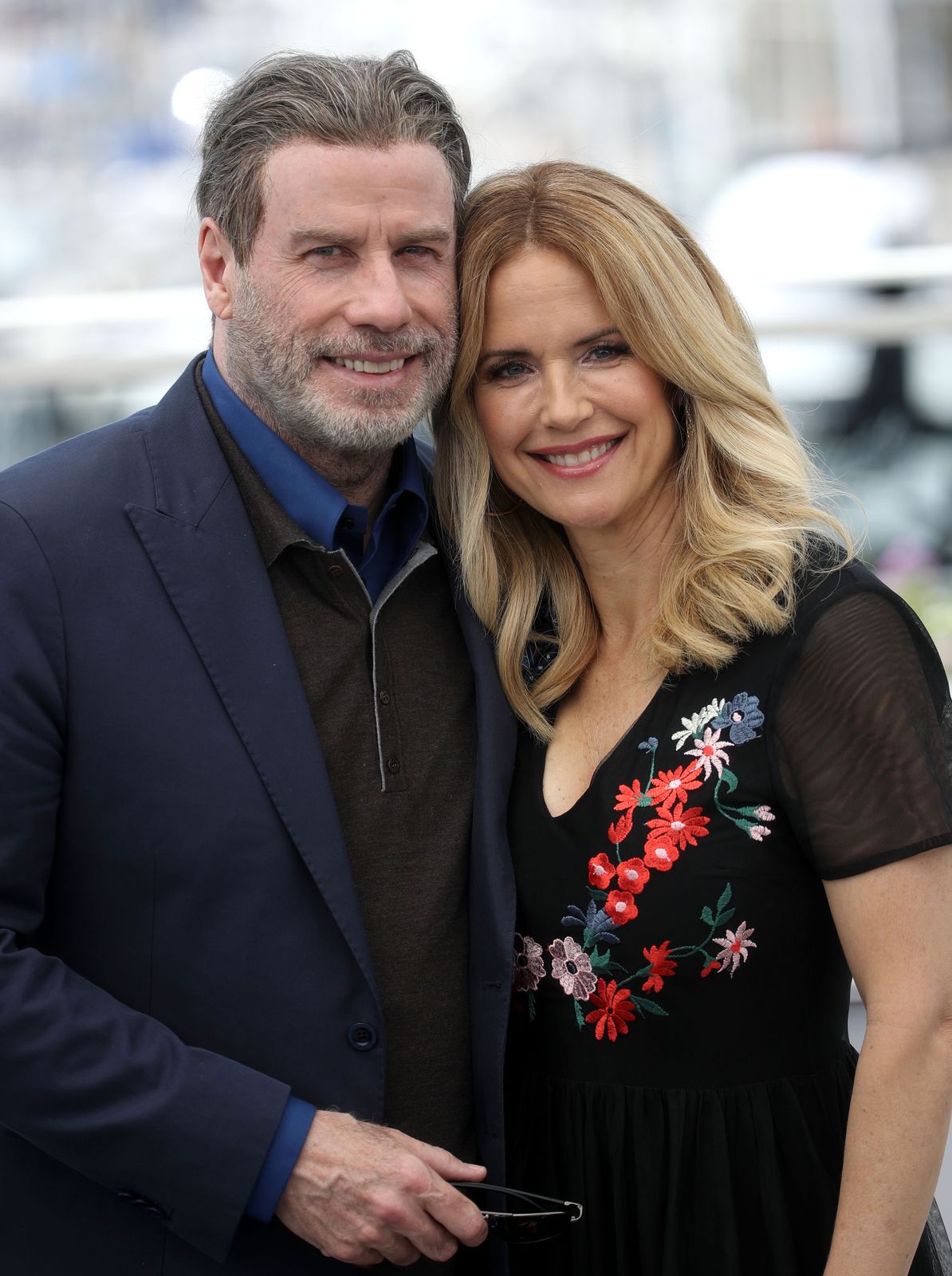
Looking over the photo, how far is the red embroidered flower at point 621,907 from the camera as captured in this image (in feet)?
5.65

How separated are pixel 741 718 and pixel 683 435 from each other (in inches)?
18.7

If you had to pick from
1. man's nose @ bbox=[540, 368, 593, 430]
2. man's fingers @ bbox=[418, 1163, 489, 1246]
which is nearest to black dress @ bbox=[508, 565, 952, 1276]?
man's fingers @ bbox=[418, 1163, 489, 1246]

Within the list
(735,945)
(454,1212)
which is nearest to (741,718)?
(735,945)

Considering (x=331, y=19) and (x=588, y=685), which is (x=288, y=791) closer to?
(x=588, y=685)

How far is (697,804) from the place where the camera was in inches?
67.1

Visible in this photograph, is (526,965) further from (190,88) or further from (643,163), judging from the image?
(190,88)

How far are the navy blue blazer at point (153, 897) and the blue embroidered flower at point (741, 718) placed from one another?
50 cm

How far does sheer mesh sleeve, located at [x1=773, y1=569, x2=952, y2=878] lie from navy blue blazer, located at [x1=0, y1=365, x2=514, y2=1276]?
22.3 inches

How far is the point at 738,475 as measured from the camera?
6.22 feet

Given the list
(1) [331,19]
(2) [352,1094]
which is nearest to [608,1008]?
(2) [352,1094]

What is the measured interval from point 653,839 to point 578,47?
3074 millimetres

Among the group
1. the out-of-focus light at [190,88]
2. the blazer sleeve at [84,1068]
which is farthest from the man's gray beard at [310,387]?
the out-of-focus light at [190,88]

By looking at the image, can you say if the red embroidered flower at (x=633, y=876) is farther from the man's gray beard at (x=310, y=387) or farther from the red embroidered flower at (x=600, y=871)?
the man's gray beard at (x=310, y=387)

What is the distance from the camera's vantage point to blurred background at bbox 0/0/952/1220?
157 inches
